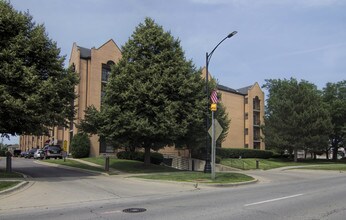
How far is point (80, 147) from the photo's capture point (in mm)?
43625

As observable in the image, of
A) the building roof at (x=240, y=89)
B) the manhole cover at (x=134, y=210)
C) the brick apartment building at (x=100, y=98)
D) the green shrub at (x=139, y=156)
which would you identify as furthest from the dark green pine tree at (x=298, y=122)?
the manhole cover at (x=134, y=210)

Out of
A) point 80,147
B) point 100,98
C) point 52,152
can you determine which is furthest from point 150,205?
point 52,152

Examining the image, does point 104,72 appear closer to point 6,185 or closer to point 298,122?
point 298,122

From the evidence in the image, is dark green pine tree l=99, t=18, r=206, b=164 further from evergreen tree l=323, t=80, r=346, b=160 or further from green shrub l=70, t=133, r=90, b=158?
evergreen tree l=323, t=80, r=346, b=160

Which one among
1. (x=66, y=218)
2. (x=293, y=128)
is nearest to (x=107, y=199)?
(x=66, y=218)

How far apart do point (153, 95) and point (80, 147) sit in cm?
1997

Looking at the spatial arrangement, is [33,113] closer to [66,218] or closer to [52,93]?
[52,93]

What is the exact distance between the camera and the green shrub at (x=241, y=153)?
52062 millimetres

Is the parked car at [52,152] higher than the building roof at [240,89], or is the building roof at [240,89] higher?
the building roof at [240,89]

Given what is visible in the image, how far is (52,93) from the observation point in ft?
68.3

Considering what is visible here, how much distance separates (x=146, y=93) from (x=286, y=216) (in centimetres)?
1777

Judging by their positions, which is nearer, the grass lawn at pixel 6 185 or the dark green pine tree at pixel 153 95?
the grass lawn at pixel 6 185

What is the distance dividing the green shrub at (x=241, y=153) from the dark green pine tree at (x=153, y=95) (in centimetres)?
2360

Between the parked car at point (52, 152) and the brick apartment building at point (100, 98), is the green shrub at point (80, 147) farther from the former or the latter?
the parked car at point (52, 152)
